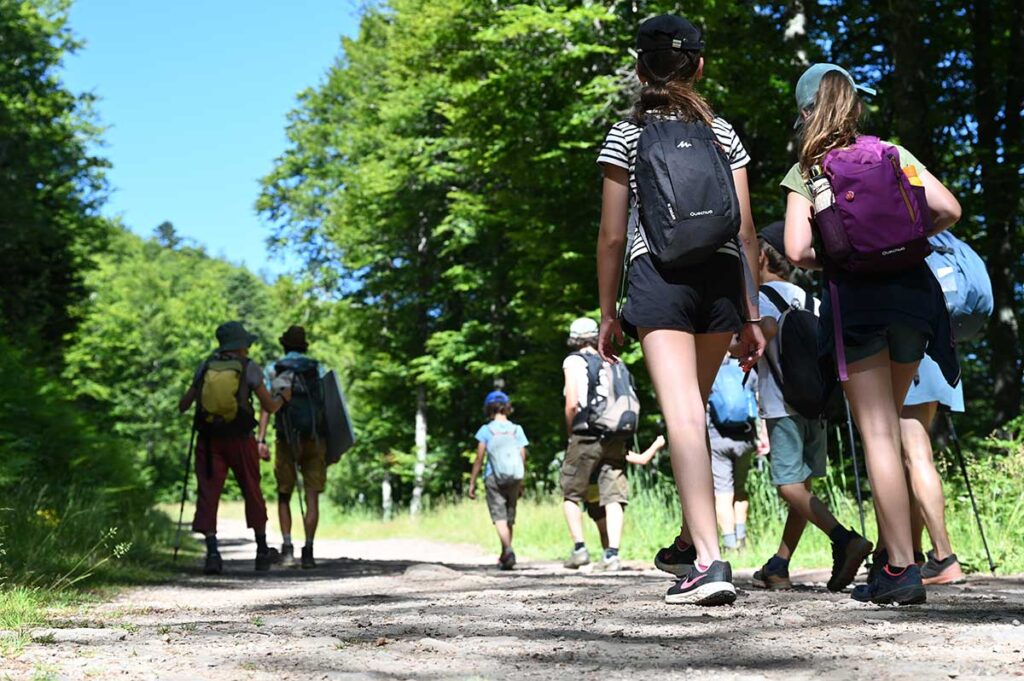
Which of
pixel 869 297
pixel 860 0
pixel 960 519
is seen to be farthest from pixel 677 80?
pixel 860 0

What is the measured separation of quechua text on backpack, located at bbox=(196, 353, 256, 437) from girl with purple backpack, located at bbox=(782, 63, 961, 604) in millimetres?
6849

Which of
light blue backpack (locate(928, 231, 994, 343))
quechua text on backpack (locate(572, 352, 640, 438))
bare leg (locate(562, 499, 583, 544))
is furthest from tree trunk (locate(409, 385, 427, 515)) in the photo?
light blue backpack (locate(928, 231, 994, 343))

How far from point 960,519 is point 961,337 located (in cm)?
321

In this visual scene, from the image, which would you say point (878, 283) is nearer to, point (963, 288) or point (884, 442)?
point (884, 442)

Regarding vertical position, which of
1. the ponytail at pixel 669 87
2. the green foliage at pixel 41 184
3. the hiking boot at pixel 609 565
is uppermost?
the green foliage at pixel 41 184

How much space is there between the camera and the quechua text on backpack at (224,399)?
10.7m

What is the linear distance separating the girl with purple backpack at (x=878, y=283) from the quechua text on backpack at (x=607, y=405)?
5.18 metres

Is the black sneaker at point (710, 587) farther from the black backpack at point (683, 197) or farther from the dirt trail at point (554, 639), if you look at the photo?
the black backpack at point (683, 197)

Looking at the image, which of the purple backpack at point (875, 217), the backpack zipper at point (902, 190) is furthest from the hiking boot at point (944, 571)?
the backpack zipper at point (902, 190)

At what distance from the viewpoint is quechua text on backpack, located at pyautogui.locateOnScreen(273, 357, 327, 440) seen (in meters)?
11.8

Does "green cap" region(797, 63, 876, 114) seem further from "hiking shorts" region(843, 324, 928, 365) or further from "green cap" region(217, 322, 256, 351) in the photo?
"green cap" region(217, 322, 256, 351)

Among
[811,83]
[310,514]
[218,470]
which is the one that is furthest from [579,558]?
[811,83]

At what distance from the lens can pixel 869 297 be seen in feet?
15.8

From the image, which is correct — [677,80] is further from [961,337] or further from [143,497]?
[143,497]
